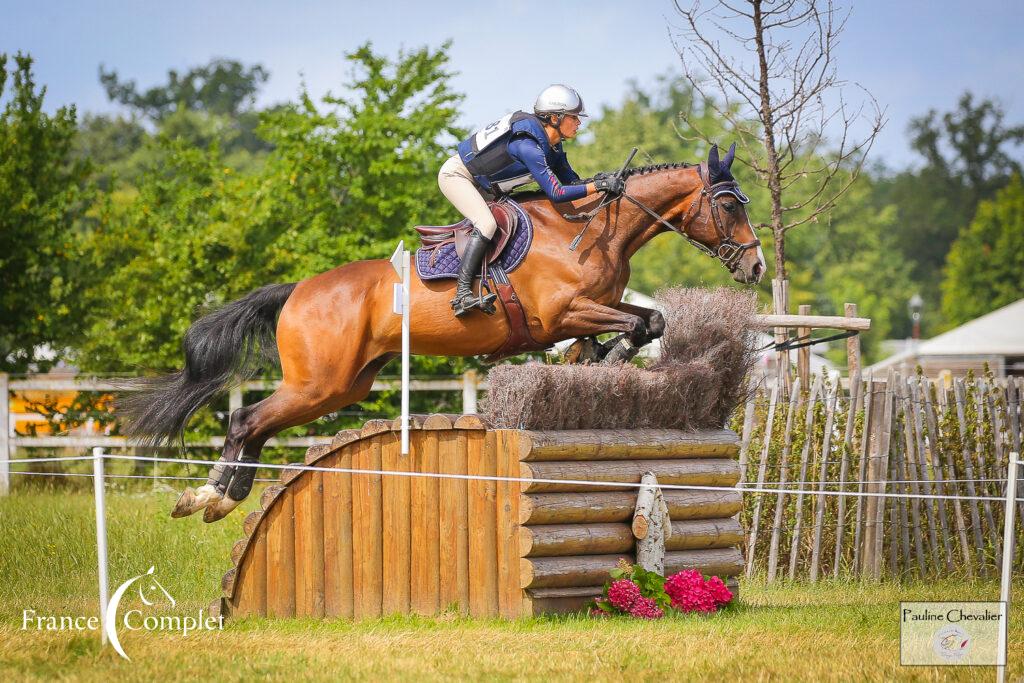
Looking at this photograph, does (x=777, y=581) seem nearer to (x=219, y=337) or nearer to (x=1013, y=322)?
(x=219, y=337)

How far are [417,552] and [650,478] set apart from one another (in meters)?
1.38

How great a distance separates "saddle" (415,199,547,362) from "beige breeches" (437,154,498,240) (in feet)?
0.29

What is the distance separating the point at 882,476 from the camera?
8.95 m

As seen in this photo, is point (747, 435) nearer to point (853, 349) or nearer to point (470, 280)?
point (853, 349)

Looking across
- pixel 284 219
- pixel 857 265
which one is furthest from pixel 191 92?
pixel 284 219

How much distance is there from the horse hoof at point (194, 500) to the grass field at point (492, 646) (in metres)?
0.56

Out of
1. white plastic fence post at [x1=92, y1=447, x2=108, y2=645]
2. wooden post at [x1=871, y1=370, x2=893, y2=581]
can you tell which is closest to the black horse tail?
white plastic fence post at [x1=92, y1=447, x2=108, y2=645]

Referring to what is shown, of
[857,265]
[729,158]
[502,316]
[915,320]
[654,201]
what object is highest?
[857,265]

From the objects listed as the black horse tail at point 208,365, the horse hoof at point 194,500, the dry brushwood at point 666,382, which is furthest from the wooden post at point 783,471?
the horse hoof at point 194,500

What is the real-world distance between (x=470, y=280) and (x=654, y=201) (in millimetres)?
1227

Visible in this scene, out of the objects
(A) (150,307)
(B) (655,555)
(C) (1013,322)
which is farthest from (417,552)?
(C) (1013,322)

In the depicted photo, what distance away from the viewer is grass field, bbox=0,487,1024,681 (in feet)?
16.1

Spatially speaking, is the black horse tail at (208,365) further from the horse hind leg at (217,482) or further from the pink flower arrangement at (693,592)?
the pink flower arrangement at (693,592)

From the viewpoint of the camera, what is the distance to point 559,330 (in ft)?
22.8
